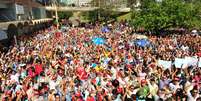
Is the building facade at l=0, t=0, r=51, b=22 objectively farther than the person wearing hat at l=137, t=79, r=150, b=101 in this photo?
Yes

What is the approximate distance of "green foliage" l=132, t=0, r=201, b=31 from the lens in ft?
192

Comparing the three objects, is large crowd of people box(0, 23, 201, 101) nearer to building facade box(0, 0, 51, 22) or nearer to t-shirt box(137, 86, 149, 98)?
t-shirt box(137, 86, 149, 98)

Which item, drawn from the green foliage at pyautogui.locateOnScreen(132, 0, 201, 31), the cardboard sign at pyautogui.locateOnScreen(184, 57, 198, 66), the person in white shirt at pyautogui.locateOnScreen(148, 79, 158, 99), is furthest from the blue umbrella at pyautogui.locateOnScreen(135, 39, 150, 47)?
the green foliage at pyautogui.locateOnScreen(132, 0, 201, 31)

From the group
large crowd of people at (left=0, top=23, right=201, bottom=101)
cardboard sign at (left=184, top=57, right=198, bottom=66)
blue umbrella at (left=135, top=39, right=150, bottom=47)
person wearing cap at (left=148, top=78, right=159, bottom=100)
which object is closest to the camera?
large crowd of people at (left=0, top=23, right=201, bottom=101)

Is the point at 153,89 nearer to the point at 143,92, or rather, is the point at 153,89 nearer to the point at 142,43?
the point at 143,92

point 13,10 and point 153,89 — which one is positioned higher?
point 153,89

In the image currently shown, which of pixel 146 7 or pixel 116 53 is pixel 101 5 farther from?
pixel 116 53

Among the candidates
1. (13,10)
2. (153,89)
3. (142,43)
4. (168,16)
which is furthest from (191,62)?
(13,10)

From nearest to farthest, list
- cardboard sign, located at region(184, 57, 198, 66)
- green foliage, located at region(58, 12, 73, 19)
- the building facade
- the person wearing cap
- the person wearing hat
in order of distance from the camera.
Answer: the person wearing cap, the person wearing hat, cardboard sign, located at region(184, 57, 198, 66), the building facade, green foliage, located at region(58, 12, 73, 19)

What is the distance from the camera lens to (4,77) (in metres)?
20.8

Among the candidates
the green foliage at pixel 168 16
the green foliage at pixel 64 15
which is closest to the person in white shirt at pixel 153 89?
→ the green foliage at pixel 168 16

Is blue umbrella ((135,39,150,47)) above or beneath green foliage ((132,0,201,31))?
above

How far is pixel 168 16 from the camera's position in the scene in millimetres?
59219

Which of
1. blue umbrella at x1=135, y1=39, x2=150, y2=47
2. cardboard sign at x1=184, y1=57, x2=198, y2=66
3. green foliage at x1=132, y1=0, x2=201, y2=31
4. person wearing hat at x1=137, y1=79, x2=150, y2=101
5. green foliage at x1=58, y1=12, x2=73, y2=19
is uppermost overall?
person wearing hat at x1=137, y1=79, x2=150, y2=101
